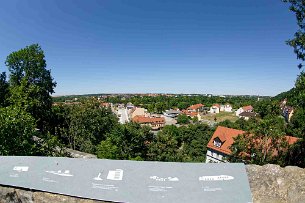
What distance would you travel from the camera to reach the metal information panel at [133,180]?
12.0 ft

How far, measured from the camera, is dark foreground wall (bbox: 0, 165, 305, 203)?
3926 millimetres

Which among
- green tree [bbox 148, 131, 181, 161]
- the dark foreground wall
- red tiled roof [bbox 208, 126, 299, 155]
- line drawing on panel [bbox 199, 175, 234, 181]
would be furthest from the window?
line drawing on panel [bbox 199, 175, 234, 181]

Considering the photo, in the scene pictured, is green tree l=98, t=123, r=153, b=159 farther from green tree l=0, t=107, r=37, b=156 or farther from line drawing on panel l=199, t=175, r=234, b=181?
line drawing on panel l=199, t=175, r=234, b=181

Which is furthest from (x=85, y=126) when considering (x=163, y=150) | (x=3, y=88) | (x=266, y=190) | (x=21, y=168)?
(x=266, y=190)

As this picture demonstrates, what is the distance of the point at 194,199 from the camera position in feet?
11.6

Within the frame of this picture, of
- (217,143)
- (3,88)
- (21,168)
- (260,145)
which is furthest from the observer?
(217,143)

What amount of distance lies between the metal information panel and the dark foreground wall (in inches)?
5.4

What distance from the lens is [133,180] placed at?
399cm

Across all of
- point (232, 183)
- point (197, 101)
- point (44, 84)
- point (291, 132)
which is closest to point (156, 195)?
point (232, 183)

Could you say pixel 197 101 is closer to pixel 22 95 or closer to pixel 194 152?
pixel 194 152

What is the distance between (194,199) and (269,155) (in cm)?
1646

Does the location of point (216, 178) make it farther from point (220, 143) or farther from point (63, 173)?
point (220, 143)

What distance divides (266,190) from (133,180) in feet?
6.80

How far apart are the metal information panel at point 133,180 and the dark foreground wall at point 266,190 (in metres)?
0.14
